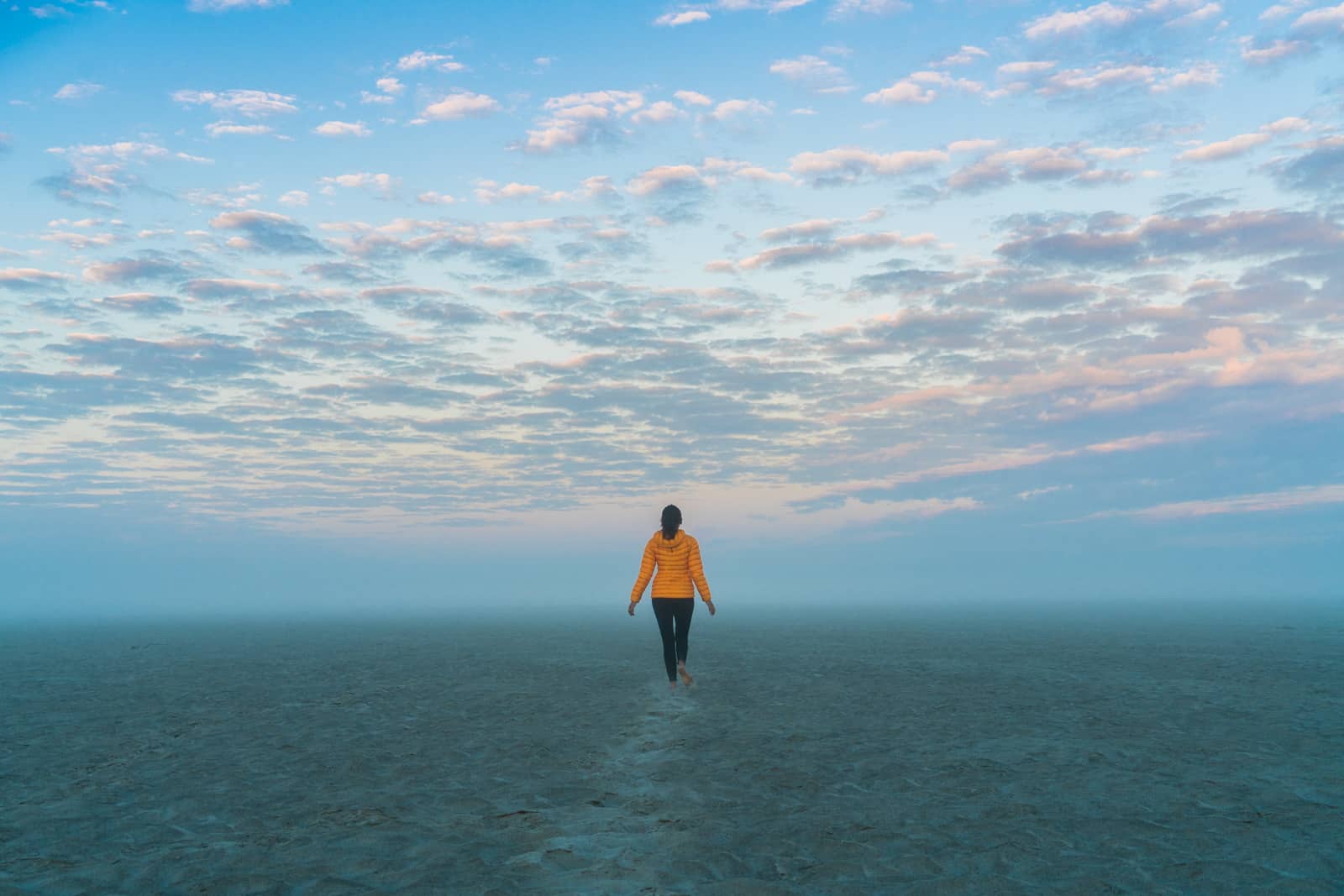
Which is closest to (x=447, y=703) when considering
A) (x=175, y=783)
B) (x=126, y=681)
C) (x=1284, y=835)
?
(x=175, y=783)

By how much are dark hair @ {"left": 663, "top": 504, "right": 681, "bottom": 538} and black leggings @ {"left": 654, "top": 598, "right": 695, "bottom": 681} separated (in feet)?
4.04

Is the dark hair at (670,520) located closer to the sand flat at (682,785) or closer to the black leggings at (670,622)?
the black leggings at (670,622)

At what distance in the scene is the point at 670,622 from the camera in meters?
17.5

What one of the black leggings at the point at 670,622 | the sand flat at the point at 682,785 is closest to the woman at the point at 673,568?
the black leggings at the point at 670,622

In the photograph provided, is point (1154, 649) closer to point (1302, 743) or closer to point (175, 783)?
point (1302, 743)

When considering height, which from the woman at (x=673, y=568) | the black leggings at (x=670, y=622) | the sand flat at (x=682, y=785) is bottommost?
the sand flat at (x=682, y=785)

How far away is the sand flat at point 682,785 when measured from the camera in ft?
22.6

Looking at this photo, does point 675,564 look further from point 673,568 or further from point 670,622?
point 670,622

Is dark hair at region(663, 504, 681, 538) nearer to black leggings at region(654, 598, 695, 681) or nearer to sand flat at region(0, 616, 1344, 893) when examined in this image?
black leggings at region(654, 598, 695, 681)

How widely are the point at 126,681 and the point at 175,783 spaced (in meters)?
15.9

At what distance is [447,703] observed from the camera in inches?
686

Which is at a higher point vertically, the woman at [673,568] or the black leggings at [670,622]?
the woman at [673,568]

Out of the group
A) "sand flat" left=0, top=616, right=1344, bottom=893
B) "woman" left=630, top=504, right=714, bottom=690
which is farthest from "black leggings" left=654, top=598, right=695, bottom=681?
"sand flat" left=0, top=616, right=1344, bottom=893

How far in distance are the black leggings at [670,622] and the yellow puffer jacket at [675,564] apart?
5.4 inches
